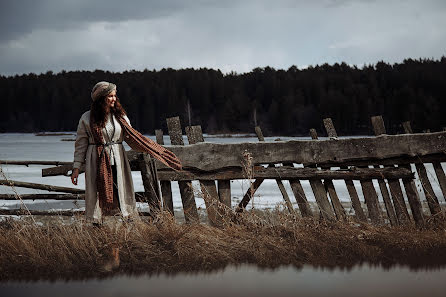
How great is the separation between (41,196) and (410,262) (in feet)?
15.8

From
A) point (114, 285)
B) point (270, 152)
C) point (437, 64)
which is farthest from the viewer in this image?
point (437, 64)

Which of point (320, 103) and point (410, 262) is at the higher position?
point (320, 103)

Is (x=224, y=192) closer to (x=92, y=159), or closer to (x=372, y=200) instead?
(x=92, y=159)

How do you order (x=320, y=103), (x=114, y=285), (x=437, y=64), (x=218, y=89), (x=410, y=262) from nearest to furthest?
(x=114, y=285)
(x=410, y=262)
(x=320, y=103)
(x=437, y=64)
(x=218, y=89)

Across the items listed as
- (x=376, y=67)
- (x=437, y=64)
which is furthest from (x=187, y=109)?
(x=437, y=64)

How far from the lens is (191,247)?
4.96 meters

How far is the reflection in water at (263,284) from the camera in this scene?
4152 mm

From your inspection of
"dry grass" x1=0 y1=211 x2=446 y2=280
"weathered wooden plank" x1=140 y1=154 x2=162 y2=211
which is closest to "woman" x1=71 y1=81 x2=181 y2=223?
"dry grass" x1=0 y1=211 x2=446 y2=280

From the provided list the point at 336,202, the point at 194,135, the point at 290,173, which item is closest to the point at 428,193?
the point at 336,202

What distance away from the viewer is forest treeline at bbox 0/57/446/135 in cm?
7100

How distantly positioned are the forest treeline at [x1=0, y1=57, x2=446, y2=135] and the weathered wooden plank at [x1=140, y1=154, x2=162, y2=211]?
63021 millimetres

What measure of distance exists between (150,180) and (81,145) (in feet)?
2.97

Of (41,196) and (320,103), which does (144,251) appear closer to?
(41,196)

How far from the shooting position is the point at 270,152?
5840 mm
